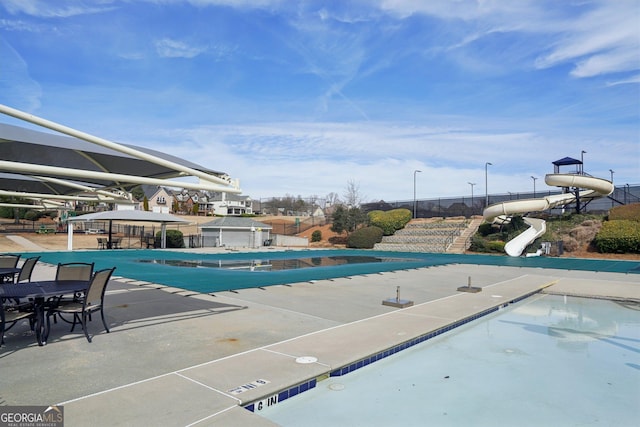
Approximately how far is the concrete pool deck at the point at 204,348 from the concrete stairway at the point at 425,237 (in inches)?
808

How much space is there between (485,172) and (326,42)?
34.1 metres

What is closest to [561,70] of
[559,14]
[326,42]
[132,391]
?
[559,14]

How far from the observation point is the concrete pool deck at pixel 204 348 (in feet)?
10.7

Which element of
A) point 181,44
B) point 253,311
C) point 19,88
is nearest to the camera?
point 253,311

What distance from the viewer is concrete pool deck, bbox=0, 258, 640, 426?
10.7 feet

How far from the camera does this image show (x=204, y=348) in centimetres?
483

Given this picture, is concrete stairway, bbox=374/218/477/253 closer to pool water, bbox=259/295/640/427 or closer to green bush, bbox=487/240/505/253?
green bush, bbox=487/240/505/253

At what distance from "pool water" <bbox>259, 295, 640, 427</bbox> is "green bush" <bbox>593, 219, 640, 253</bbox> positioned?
19096mm

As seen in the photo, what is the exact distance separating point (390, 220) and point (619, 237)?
1621 cm

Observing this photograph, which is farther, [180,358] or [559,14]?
[559,14]

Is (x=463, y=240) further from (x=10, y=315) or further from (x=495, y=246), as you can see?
(x=10, y=315)

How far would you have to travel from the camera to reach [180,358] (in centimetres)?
444

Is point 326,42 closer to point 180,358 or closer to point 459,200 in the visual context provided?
point 180,358

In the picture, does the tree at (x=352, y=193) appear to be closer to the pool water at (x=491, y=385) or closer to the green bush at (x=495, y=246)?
the green bush at (x=495, y=246)
